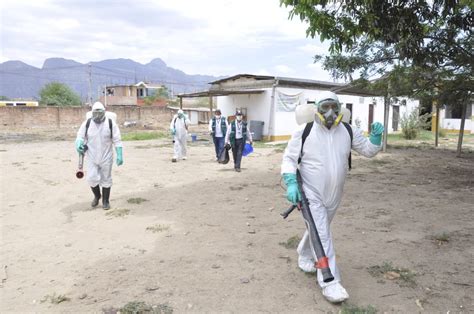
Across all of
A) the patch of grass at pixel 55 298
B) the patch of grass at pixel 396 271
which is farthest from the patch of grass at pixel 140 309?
the patch of grass at pixel 396 271

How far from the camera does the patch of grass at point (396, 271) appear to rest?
4.00m

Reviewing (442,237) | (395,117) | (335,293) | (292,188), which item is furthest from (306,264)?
(395,117)

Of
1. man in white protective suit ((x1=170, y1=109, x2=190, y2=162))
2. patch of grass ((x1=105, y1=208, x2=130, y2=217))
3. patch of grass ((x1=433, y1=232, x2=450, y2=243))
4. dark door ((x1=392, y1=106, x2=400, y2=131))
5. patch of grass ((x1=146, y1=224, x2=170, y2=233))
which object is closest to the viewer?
patch of grass ((x1=433, y1=232, x2=450, y2=243))

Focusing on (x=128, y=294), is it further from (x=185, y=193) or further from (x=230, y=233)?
(x=185, y=193)

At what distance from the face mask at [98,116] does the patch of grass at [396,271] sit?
466cm

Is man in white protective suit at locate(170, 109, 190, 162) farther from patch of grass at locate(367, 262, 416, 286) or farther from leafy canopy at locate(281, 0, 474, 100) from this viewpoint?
patch of grass at locate(367, 262, 416, 286)

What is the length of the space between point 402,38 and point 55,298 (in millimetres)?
5862

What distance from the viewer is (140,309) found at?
3.43 m

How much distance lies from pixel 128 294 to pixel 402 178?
7.95 m

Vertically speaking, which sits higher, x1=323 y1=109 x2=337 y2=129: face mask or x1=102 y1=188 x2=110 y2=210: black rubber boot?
x1=323 y1=109 x2=337 y2=129: face mask

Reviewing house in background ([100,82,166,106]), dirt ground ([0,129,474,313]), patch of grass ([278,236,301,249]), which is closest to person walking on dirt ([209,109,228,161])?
dirt ground ([0,129,474,313])

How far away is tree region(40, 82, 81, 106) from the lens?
52.6 m

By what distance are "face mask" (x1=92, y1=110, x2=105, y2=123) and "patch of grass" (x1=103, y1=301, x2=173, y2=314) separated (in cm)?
395

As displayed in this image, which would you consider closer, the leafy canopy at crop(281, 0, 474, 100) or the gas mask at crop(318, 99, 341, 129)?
the gas mask at crop(318, 99, 341, 129)
